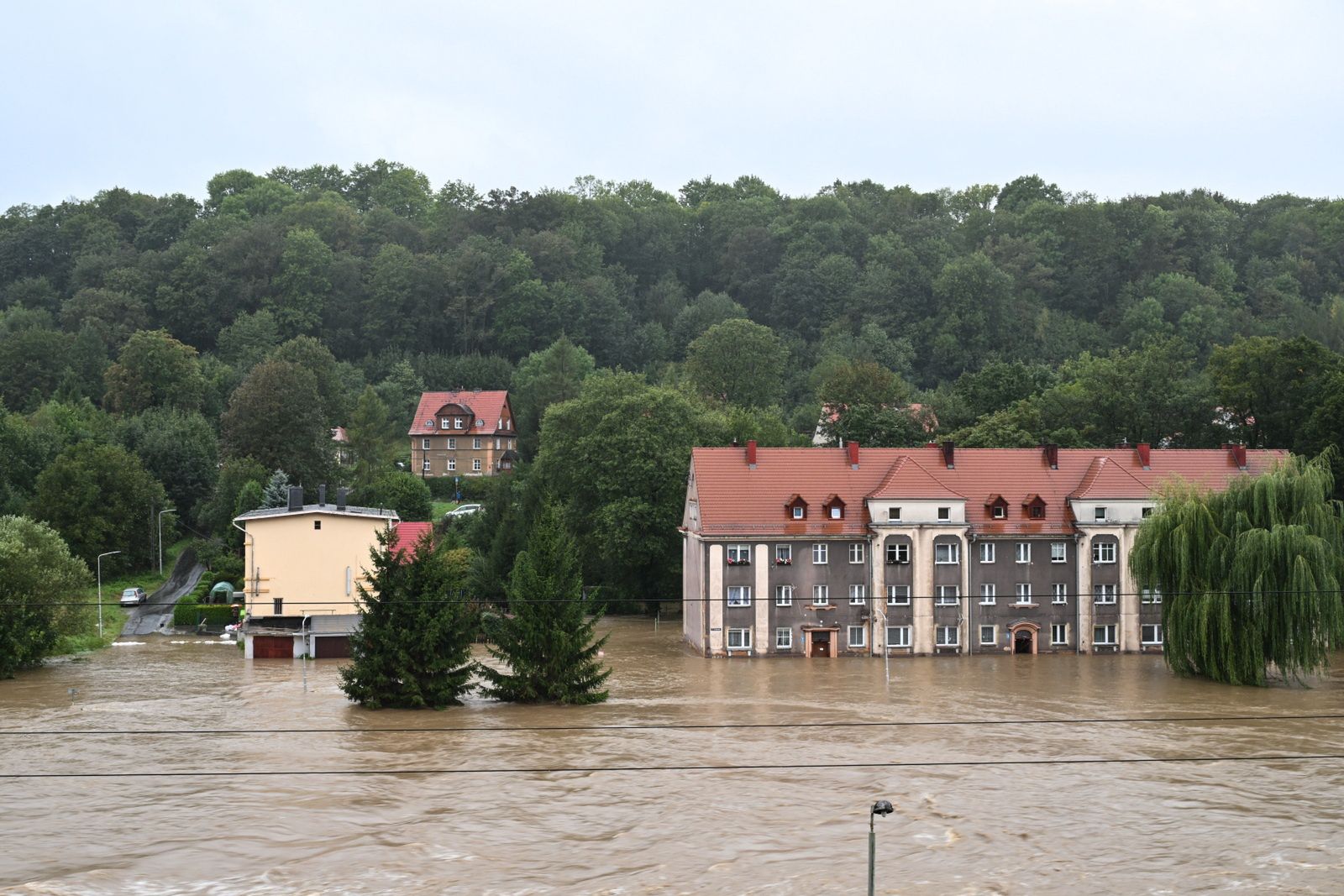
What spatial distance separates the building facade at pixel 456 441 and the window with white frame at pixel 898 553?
51139mm

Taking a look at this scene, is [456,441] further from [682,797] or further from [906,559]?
[682,797]

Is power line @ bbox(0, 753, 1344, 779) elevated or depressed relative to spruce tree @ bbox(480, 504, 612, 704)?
depressed

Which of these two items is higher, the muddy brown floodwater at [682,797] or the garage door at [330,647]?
the garage door at [330,647]

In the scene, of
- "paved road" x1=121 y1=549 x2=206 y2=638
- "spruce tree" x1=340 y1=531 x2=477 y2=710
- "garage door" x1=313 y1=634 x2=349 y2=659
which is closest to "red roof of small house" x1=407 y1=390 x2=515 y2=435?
"paved road" x1=121 y1=549 x2=206 y2=638

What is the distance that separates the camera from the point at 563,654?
4497 cm

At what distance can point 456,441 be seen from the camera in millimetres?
105875

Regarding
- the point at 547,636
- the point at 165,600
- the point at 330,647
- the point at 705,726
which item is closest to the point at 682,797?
the point at 705,726

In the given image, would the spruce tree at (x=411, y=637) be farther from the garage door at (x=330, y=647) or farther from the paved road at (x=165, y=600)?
the paved road at (x=165, y=600)

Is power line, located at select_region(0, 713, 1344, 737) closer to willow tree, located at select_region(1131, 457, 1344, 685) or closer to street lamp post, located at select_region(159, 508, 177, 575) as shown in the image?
willow tree, located at select_region(1131, 457, 1344, 685)

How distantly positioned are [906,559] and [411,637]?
855 inches

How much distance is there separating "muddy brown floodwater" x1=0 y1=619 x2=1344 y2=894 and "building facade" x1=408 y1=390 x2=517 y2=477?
2242 inches

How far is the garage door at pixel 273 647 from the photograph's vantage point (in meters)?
58.9

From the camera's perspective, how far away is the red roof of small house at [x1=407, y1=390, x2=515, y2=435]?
106 metres

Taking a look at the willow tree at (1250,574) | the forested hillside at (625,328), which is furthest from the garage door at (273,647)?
the willow tree at (1250,574)
